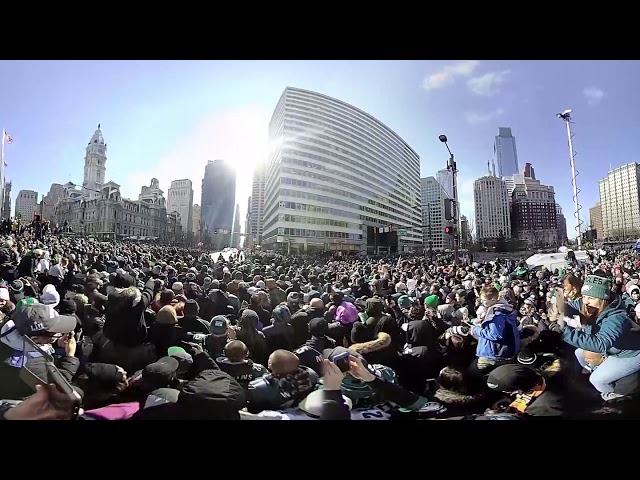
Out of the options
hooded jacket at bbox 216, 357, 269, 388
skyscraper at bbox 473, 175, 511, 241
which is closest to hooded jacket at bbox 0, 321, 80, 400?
hooded jacket at bbox 216, 357, 269, 388

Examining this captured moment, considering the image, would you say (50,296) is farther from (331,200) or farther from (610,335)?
(610,335)

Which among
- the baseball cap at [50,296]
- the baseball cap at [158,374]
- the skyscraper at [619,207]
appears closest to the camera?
the baseball cap at [158,374]

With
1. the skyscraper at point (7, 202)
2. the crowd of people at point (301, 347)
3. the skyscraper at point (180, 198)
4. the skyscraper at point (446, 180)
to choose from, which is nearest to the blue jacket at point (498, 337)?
the crowd of people at point (301, 347)

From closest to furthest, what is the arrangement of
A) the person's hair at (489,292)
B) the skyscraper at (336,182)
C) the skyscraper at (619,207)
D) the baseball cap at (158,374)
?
the baseball cap at (158,374) → the person's hair at (489,292) → the skyscraper at (336,182) → the skyscraper at (619,207)

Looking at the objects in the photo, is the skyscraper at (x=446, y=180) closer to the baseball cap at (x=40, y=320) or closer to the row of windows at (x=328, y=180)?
the row of windows at (x=328, y=180)

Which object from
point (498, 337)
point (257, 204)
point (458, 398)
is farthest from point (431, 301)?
point (257, 204)
